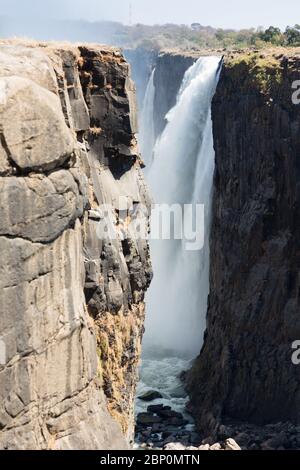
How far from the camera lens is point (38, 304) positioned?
65.1 ft

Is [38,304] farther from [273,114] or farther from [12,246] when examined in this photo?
[273,114]

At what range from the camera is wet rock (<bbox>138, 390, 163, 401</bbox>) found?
159 ft

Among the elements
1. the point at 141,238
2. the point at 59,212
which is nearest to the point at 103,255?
the point at 141,238

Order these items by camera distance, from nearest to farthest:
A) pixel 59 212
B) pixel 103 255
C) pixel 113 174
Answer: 1. pixel 59 212
2. pixel 103 255
3. pixel 113 174

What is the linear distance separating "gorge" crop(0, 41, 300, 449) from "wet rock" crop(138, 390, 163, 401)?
472mm

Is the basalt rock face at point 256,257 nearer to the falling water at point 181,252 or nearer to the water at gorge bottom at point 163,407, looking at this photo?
the water at gorge bottom at point 163,407

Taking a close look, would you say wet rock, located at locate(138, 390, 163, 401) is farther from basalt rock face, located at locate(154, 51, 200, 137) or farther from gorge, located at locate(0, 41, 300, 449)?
basalt rock face, located at locate(154, 51, 200, 137)

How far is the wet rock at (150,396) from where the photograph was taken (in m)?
48.3

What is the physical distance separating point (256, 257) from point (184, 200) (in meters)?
18.9

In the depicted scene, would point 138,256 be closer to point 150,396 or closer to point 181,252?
point 150,396

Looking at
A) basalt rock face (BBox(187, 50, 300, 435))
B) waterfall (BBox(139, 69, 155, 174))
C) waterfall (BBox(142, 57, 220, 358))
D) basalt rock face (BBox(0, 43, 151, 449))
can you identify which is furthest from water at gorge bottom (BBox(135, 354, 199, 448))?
waterfall (BBox(139, 69, 155, 174))

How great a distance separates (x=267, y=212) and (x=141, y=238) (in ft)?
55.3

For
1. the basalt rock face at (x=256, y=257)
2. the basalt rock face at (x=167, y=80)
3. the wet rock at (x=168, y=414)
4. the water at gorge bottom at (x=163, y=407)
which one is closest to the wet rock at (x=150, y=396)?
the water at gorge bottom at (x=163, y=407)

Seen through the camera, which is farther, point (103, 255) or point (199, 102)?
point (199, 102)
